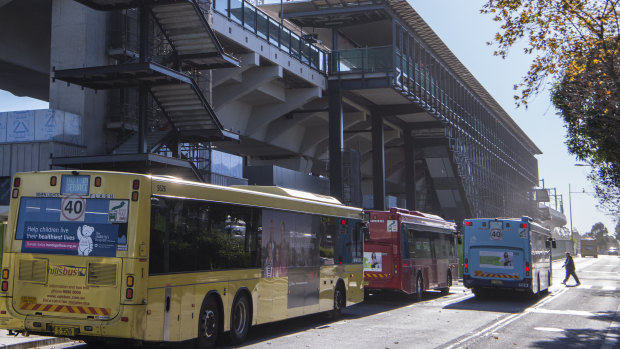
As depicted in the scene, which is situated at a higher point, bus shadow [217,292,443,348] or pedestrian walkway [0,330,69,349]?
pedestrian walkway [0,330,69,349]

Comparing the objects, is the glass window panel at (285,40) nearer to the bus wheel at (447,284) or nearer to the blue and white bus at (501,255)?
the bus wheel at (447,284)

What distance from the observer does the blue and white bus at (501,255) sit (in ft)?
73.8

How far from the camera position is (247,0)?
28484 mm

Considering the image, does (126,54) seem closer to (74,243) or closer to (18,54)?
(18,54)

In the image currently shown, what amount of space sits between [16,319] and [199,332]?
9.07 feet

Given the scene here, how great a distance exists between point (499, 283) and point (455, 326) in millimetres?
8238

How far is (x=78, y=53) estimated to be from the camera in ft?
72.5

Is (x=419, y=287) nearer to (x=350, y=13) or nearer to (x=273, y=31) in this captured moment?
(x=273, y=31)

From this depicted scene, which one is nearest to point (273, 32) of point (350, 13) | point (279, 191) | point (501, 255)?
point (350, 13)

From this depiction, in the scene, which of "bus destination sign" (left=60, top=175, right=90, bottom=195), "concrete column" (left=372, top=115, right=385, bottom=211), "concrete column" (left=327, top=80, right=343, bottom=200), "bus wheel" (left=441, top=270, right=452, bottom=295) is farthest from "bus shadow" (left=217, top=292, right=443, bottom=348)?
"concrete column" (left=372, top=115, right=385, bottom=211)

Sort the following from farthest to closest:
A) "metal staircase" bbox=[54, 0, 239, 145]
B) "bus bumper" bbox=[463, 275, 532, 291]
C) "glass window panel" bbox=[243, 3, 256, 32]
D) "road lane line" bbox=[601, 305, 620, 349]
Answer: "glass window panel" bbox=[243, 3, 256, 32]
"bus bumper" bbox=[463, 275, 532, 291]
"metal staircase" bbox=[54, 0, 239, 145]
"road lane line" bbox=[601, 305, 620, 349]

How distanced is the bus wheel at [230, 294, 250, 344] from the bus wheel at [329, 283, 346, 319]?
176 inches

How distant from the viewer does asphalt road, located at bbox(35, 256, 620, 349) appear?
12367 millimetres

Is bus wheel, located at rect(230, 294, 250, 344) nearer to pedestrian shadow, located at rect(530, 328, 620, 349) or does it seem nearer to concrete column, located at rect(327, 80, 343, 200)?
pedestrian shadow, located at rect(530, 328, 620, 349)
